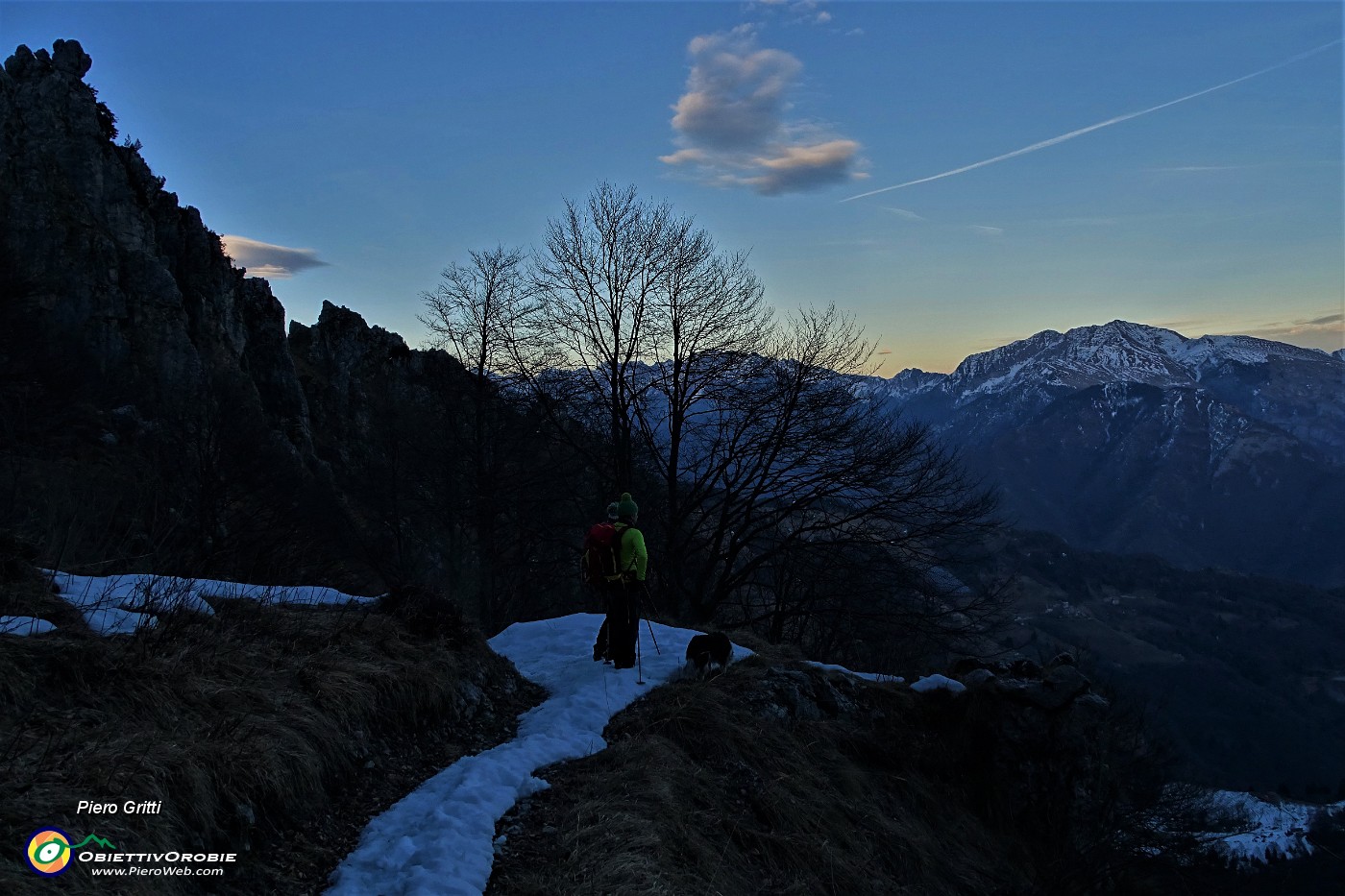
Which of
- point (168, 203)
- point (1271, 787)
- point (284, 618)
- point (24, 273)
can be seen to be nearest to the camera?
point (284, 618)

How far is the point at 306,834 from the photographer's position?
5113 millimetres

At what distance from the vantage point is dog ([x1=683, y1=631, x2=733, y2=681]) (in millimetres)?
10422

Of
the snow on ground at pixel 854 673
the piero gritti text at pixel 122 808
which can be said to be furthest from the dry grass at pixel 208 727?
the snow on ground at pixel 854 673

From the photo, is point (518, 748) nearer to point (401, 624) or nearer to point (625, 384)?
point (401, 624)

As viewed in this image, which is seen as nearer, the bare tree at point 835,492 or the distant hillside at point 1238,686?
the bare tree at point 835,492

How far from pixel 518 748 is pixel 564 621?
607 cm

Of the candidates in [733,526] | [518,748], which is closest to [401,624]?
[518,748]

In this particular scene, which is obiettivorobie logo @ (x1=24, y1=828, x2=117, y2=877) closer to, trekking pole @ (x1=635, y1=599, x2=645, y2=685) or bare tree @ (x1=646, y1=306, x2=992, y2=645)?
trekking pole @ (x1=635, y1=599, x2=645, y2=685)

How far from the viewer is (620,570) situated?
10.0 metres

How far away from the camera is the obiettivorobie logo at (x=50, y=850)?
11.3 ft

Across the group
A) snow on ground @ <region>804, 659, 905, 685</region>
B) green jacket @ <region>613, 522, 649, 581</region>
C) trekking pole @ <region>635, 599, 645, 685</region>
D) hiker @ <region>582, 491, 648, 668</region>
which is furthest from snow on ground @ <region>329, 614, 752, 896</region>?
snow on ground @ <region>804, 659, 905, 685</region>

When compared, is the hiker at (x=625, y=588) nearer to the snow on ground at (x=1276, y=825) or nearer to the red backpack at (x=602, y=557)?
the red backpack at (x=602, y=557)

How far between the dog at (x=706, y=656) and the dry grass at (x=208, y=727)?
329cm

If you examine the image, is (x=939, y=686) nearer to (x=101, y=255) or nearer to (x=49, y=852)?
(x=49, y=852)
